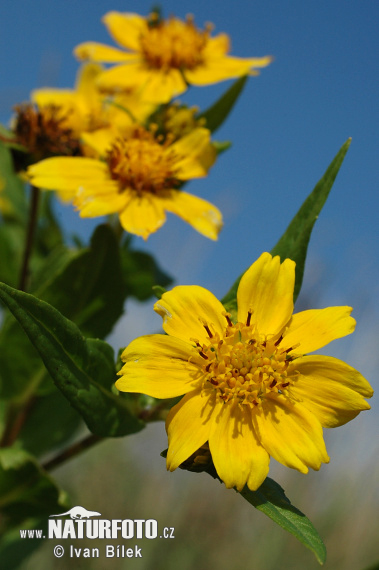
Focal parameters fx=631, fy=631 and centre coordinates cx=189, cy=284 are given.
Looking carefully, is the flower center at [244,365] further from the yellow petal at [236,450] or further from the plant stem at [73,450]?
the plant stem at [73,450]

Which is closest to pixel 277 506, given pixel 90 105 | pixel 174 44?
pixel 174 44

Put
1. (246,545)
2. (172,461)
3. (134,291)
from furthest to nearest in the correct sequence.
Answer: (246,545)
(134,291)
(172,461)

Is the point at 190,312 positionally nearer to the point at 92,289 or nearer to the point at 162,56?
the point at 92,289

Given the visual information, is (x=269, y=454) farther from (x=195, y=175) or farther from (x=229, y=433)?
(x=195, y=175)

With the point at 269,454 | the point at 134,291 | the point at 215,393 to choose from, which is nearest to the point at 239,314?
the point at 215,393

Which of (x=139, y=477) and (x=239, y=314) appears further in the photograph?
(x=139, y=477)

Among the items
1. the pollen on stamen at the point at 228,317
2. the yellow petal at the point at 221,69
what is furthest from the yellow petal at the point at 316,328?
the yellow petal at the point at 221,69
